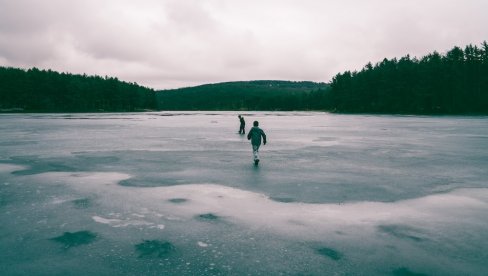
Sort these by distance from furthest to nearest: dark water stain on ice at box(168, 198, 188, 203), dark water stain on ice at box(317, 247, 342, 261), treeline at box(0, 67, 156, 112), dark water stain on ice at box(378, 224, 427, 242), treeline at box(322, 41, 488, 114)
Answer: treeline at box(0, 67, 156, 112), treeline at box(322, 41, 488, 114), dark water stain on ice at box(168, 198, 188, 203), dark water stain on ice at box(378, 224, 427, 242), dark water stain on ice at box(317, 247, 342, 261)

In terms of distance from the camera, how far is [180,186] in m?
11.1

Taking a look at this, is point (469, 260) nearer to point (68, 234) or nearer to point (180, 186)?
point (68, 234)

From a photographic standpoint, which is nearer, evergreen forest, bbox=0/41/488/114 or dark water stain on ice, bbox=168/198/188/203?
dark water stain on ice, bbox=168/198/188/203

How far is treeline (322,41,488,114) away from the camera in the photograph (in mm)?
86750

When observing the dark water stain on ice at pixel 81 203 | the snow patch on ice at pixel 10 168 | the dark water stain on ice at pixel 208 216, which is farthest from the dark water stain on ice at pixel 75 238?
the snow patch on ice at pixel 10 168

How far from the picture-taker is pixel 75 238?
668cm

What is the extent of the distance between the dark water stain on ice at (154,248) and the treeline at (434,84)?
9287 centimetres

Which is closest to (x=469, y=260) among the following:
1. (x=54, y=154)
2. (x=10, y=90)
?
(x=54, y=154)

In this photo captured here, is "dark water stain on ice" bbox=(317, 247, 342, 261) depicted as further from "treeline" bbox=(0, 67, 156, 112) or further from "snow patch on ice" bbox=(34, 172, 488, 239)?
"treeline" bbox=(0, 67, 156, 112)

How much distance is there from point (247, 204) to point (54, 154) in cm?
1319

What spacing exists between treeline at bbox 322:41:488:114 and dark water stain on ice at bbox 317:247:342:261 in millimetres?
91634

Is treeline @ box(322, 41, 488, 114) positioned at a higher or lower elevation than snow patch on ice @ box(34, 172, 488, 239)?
higher

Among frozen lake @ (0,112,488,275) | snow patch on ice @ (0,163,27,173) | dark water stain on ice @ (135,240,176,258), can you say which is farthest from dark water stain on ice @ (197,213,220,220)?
snow patch on ice @ (0,163,27,173)

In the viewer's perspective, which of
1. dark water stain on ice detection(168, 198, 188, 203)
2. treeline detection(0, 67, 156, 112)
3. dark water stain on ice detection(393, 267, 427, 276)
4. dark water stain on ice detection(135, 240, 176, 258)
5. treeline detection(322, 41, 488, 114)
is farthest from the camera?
treeline detection(0, 67, 156, 112)
